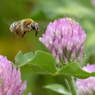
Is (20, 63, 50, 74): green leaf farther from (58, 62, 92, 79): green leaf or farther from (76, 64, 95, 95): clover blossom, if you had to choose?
(76, 64, 95, 95): clover blossom

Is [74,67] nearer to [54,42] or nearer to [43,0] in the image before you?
[54,42]

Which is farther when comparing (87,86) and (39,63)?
(87,86)

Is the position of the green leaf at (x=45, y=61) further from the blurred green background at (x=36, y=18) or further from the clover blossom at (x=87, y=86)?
the blurred green background at (x=36, y=18)

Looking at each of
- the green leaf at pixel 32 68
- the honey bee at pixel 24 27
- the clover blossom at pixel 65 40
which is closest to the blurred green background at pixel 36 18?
the honey bee at pixel 24 27

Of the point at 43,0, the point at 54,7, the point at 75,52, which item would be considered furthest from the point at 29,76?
the point at 75,52

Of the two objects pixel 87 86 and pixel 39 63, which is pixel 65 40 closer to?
pixel 39 63

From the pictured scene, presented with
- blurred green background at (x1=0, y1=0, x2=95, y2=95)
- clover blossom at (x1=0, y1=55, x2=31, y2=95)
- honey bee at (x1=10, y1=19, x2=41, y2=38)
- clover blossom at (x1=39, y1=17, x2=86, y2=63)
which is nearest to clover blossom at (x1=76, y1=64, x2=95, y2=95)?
clover blossom at (x1=39, y1=17, x2=86, y2=63)

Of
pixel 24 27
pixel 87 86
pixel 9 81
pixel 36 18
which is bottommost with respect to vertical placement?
pixel 9 81

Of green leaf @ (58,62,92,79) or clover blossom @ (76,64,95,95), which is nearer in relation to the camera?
green leaf @ (58,62,92,79)

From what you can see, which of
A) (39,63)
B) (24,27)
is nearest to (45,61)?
(39,63)
